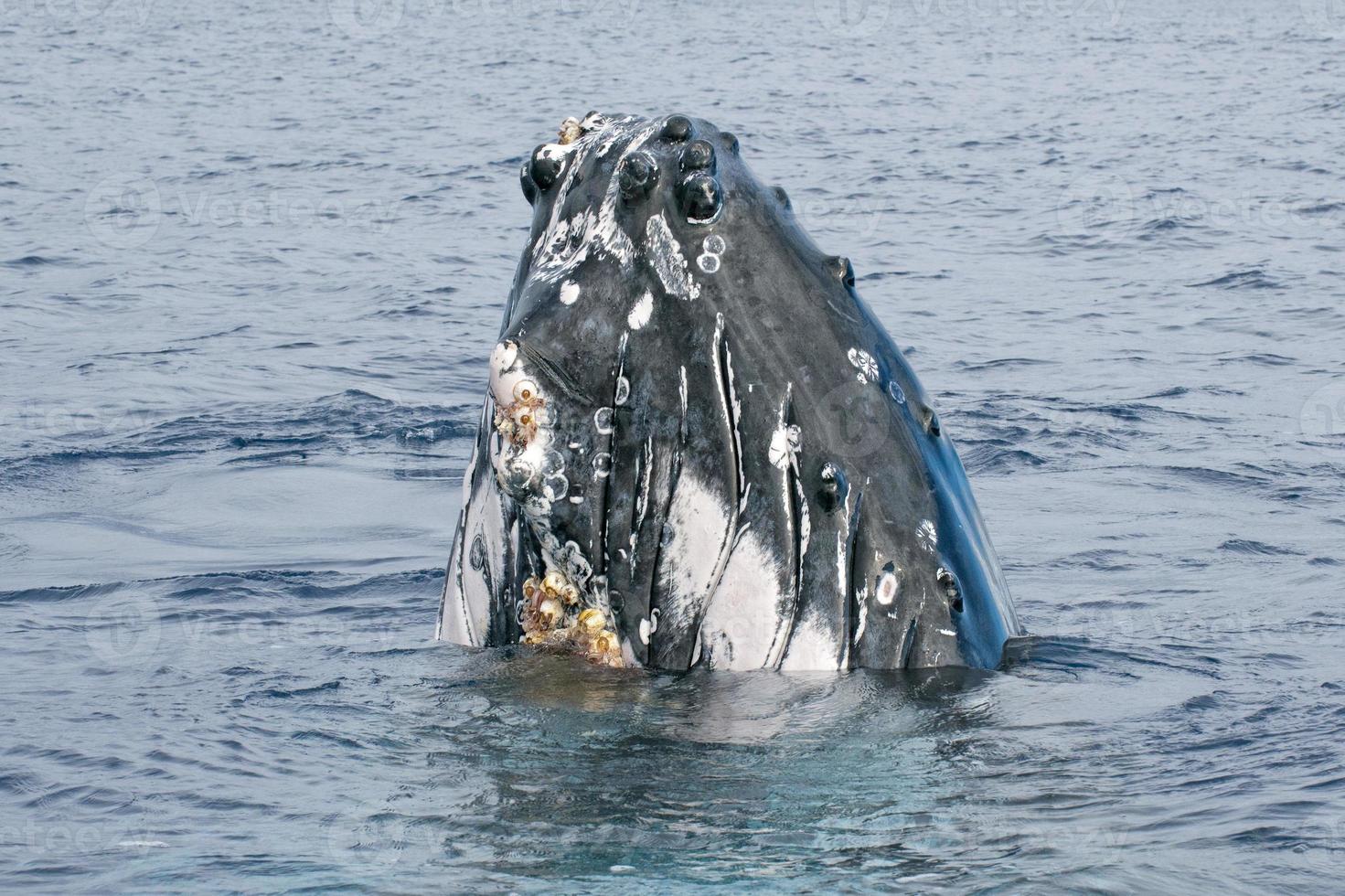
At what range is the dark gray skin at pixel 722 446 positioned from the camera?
5.40 m

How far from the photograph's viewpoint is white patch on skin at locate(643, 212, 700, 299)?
5508 millimetres

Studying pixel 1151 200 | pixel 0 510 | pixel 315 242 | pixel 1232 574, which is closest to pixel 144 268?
pixel 315 242

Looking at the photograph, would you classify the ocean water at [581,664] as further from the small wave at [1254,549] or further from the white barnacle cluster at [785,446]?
the white barnacle cluster at [785,446]

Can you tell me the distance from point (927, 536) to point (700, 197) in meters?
1.19

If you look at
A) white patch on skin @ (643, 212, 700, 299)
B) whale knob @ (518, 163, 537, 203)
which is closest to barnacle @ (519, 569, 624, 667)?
white patch on skin @ (643, 212, 700, 299)

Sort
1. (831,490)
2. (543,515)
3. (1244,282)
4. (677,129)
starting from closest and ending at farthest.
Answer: (831,490) → (543,515) → (677,129) → (1244,282)

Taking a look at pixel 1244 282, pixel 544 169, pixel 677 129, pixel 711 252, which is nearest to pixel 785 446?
pixel 711 252

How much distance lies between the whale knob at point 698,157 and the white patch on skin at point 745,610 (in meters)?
1.09

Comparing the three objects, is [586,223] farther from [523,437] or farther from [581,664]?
[581,664]

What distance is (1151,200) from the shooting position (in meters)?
27.3

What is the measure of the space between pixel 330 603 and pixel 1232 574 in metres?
4.64

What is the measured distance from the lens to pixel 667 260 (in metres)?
5.54

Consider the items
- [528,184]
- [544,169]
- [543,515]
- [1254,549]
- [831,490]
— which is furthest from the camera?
[1254,549]

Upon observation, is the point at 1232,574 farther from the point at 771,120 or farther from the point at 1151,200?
the point at 771,120
